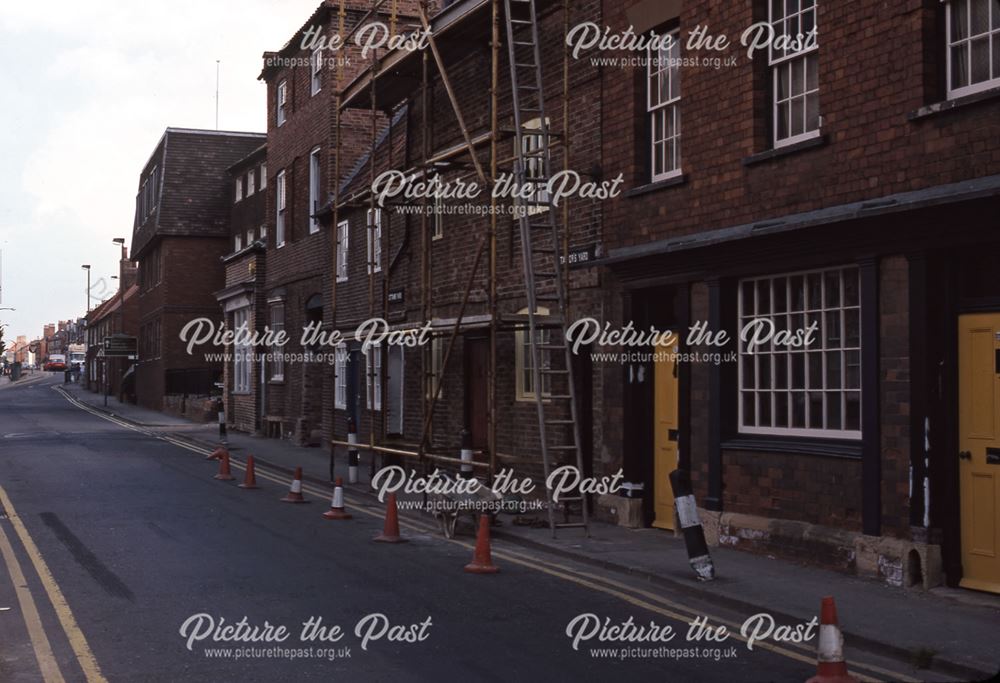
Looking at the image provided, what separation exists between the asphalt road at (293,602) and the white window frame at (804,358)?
2765 millimetres

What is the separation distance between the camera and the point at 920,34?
10.2 metres

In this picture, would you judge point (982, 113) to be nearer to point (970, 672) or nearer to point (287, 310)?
point (970, 672)

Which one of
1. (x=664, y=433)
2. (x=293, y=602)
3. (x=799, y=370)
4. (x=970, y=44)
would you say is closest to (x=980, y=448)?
(x=799, y=370)

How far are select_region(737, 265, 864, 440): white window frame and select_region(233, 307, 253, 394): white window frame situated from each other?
24.7 meters

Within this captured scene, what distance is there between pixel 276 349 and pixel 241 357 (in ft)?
13.3

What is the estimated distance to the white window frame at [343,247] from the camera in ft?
85.7

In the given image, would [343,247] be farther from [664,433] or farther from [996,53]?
[996,53]

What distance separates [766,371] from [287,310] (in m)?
21.0

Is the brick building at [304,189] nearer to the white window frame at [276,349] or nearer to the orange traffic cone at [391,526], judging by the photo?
the white window frame at [276,349]

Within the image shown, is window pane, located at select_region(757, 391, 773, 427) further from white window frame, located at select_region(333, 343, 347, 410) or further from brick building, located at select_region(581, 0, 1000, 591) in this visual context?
white window frame, located at select_region(333, 343, 347, 410)

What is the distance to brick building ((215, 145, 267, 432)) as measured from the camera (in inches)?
1348

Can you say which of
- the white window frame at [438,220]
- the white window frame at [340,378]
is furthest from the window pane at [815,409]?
the white window frame at [340,378]

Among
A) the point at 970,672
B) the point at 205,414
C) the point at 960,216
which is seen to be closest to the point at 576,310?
the point at 960,216

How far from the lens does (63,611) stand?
356 inches
